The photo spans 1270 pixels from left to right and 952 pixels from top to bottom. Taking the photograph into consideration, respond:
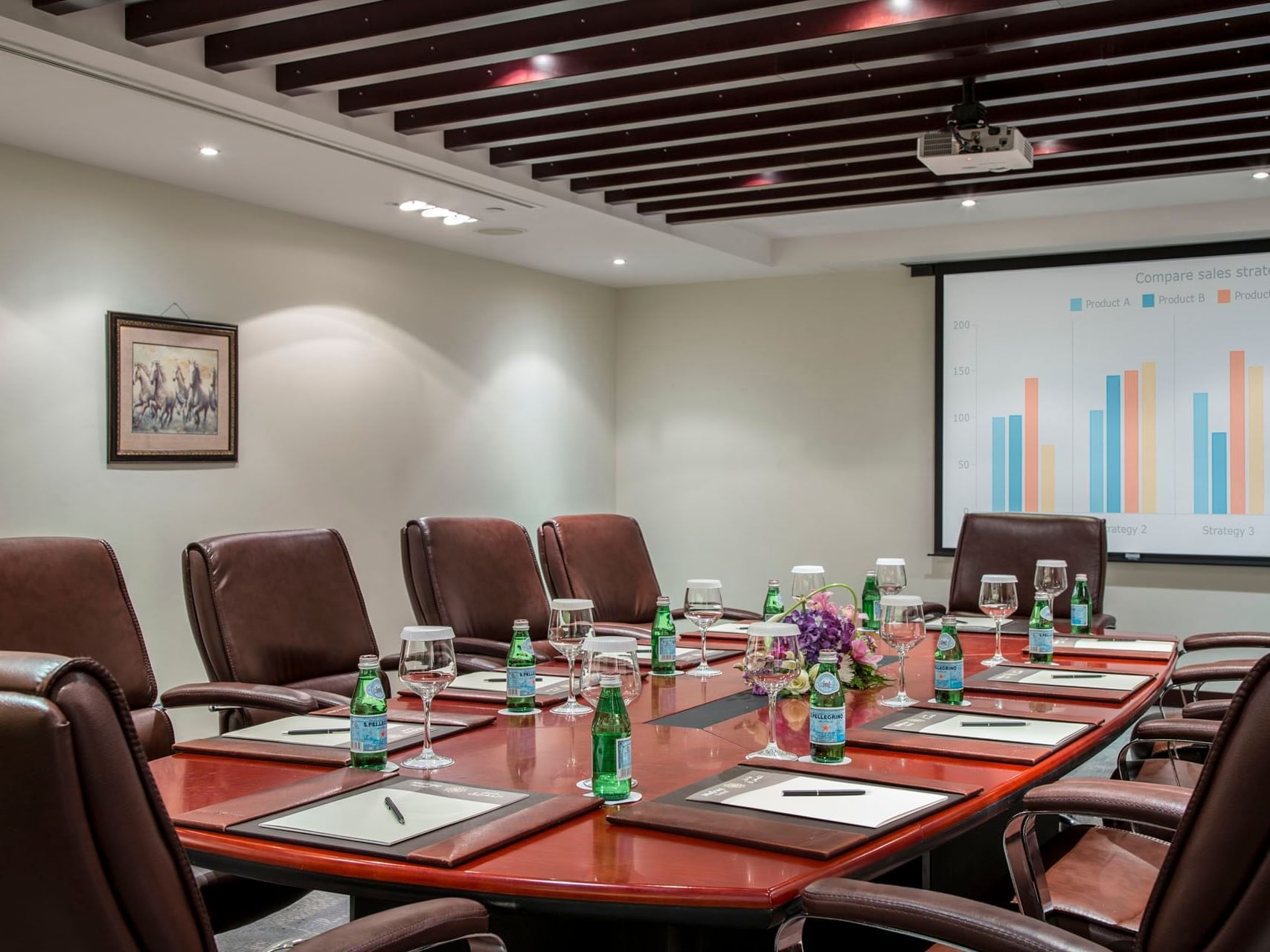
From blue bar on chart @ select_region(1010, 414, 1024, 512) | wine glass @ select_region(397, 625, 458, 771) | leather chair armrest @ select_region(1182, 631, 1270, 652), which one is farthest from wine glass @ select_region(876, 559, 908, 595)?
blue bar on chart @ select_region(1010, 414, 1024, 512)

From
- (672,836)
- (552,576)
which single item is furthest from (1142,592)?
(672,836)

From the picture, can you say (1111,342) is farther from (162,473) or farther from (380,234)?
(162,473)

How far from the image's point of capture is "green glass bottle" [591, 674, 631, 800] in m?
1.87

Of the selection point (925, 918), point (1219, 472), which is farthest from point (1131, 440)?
point (925, 918)

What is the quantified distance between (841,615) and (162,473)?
323cm

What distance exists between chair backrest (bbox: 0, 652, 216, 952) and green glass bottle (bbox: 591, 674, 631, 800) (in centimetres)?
81

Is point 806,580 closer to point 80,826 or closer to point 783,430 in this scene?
point 80,826

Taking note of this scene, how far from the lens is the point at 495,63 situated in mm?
3736

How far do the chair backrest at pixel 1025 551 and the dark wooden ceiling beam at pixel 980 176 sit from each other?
1.44 meters

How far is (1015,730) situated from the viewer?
240 cm

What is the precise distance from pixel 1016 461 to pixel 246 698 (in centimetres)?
493

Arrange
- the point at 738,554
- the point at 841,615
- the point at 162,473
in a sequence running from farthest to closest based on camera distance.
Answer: the point at 738,554, the point at 162,473, the point at 841,615

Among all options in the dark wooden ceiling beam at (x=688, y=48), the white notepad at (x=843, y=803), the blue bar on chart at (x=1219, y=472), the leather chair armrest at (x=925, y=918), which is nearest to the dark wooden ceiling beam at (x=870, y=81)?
the dark wooden ceiling beam at (x=688, y=48)

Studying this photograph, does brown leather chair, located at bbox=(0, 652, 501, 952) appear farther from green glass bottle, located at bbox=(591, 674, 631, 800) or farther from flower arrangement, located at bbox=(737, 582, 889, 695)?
flower arrangement, located at bbox=(737, 582, 889, 695)
